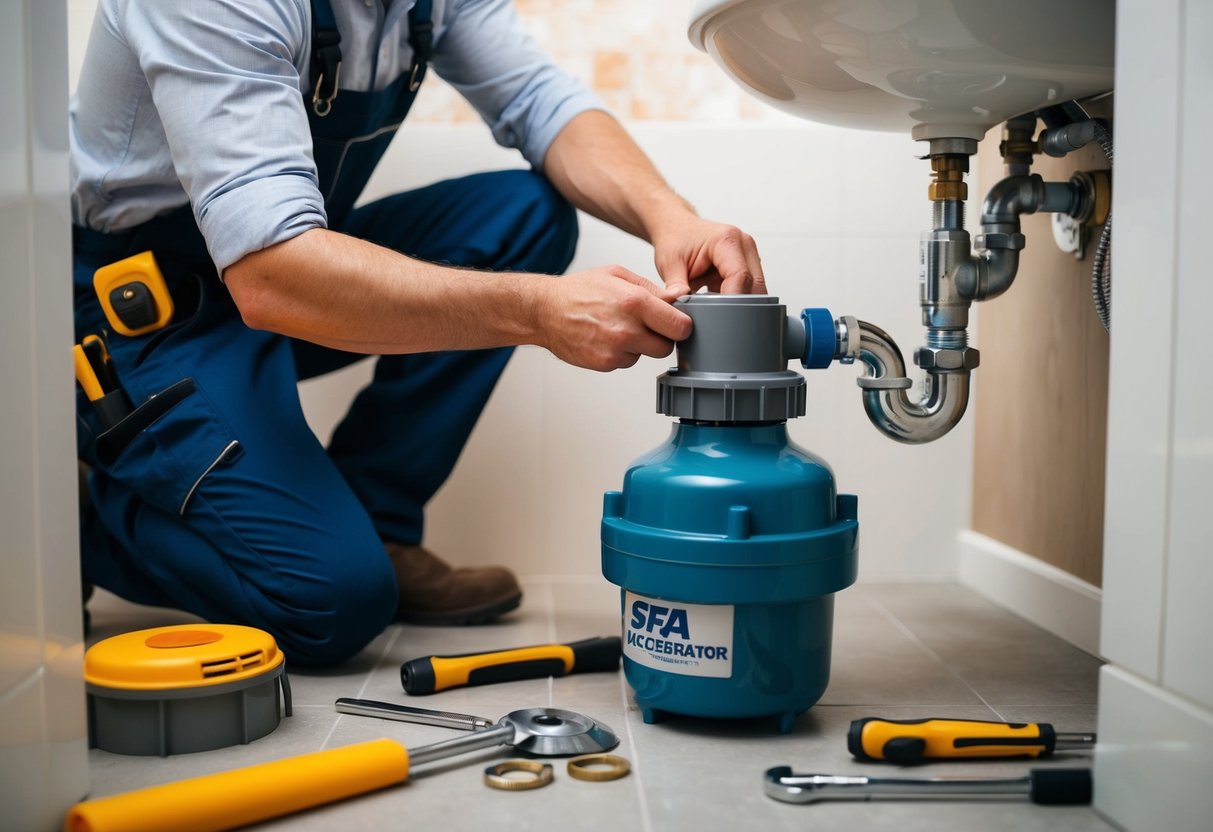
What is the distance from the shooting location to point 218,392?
1.10 m

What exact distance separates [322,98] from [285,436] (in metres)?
0.33

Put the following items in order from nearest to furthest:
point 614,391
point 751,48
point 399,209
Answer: point 751,48, point 399,209, point 614,391

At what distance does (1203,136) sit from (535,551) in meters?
1.07

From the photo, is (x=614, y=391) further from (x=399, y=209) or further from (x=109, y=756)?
(x=109, y=756)

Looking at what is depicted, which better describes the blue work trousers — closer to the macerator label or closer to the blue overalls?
the blue overalls

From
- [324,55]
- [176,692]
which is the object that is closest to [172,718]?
→ [176,692]

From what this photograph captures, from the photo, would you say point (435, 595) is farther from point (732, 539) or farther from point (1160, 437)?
point (1160, 437)

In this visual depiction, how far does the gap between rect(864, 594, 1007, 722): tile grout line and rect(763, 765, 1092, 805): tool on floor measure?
19cm

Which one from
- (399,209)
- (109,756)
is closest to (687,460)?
(109,756)

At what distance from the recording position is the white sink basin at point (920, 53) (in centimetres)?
85

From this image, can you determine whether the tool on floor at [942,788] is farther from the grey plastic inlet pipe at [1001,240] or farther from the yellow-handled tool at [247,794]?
the grey plastic inlet pipe at [1001,240]

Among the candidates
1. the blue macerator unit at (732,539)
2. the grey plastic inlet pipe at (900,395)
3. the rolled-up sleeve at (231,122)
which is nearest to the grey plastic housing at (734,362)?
the blue macerator unit at (732,539)

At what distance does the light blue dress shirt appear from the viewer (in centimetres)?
91

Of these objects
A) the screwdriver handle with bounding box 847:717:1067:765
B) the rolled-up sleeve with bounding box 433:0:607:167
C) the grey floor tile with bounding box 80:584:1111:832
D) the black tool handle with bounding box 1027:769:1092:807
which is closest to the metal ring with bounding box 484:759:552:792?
the grey floor tile with bounding box 80:584:1111:832
